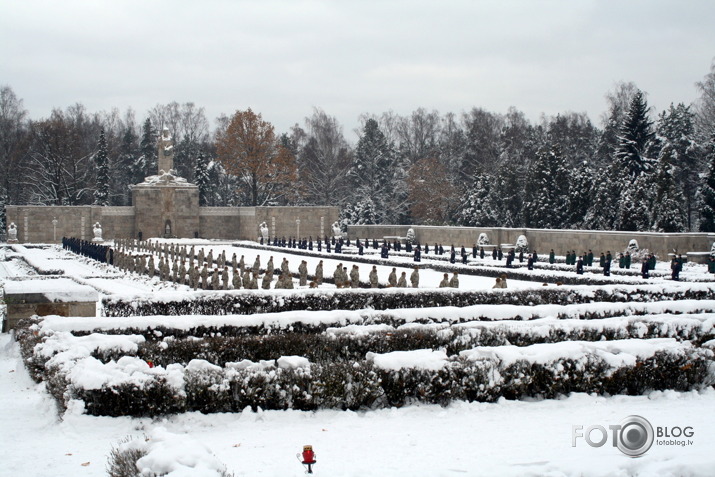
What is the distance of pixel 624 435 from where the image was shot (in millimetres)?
7461

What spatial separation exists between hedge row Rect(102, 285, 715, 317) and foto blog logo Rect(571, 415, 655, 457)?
900 centimetres

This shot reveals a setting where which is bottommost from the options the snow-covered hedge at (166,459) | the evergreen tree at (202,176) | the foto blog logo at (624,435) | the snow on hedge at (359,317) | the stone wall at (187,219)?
the foto blog logo at (624,435)

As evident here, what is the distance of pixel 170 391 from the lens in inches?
328

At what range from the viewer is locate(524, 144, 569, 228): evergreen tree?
1769 inches

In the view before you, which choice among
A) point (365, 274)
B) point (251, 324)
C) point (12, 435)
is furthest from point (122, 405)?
point (365, 274)

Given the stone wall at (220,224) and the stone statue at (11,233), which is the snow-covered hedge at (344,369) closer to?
the stone statue at (11,233)

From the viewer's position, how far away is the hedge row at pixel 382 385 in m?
8.32

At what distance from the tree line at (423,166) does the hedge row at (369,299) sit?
19.3 m

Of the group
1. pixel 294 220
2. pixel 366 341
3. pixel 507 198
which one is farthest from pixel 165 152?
pixel 366 341

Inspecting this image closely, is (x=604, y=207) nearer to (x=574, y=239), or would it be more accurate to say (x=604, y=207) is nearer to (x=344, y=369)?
(x=574, y=239)

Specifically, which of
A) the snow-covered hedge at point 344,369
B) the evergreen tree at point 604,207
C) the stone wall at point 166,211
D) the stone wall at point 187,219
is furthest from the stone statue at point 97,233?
the snow-covered hedge at point 344,369

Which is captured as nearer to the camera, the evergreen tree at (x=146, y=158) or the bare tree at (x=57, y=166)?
the bare tree at (x=57, y=166)

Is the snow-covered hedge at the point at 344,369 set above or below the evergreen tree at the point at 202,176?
below

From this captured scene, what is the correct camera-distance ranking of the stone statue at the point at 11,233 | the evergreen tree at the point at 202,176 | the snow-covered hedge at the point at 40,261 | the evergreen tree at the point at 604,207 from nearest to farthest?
1. the snow-covered hedge at the point at 40,261
2. the evergreen tree at the point at 604,207
3. the stone statue at the point at 11,233
4. the evergreen tree at the point at 202,176
